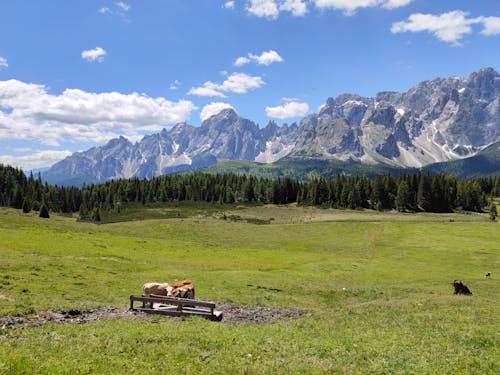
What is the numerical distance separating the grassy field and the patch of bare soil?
3.57 feet

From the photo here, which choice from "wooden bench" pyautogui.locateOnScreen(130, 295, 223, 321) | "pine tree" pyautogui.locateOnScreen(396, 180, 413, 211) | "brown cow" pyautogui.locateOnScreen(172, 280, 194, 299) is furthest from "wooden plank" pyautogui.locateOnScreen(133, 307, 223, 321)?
"pine tree" pyautogui.locateOnScreen(396, 180, 413, 211)

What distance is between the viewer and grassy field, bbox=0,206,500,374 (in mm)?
14398

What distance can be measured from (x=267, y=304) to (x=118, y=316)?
46.3 feet

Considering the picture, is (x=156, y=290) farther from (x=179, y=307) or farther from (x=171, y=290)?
(x=179, y=307)

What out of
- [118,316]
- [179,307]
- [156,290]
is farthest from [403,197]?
[118,316]

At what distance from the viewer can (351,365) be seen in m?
14.9

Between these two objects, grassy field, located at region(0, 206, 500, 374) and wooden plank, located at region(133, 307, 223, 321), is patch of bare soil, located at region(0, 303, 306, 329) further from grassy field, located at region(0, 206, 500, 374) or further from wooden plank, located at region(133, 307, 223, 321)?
grassy field, located at region(0, 206, 500, 374)

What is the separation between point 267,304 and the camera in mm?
32250

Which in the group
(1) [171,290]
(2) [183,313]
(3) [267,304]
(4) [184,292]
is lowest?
(3) [267,304]

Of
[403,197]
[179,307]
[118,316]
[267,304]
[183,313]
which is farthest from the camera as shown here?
[403,197]

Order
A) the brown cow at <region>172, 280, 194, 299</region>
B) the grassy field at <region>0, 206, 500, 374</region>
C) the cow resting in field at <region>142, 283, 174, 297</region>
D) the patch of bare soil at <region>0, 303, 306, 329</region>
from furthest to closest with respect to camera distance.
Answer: the cow resting in field at <region>142, 283, 174, 297</region> < the brown cow at <region>172, 280, 194, 299</region> < the patch of bare soil at <region>0, 303, 306, 329</region> < the grassy field at <region>0, 206, 500, 374</region>

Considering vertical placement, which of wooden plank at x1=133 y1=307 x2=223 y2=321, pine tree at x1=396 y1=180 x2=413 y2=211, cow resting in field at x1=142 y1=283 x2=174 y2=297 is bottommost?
wooden plank at x1=133 y1=307 x2=223 y2=321

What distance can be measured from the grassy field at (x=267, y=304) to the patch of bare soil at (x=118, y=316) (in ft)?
3.57

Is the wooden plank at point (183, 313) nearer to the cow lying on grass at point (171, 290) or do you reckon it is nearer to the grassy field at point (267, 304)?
the grassy field at point (267, 304)
